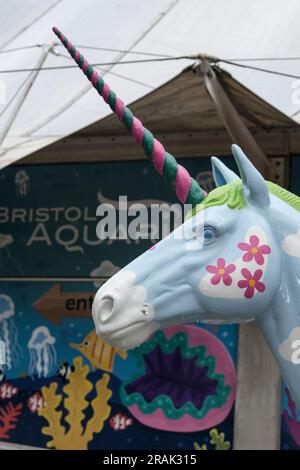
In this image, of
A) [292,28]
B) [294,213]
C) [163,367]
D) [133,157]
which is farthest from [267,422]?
[294,213]

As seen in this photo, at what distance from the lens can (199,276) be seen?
2750 mm

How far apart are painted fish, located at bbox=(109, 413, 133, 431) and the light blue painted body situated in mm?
4656

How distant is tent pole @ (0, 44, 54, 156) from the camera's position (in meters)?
6.00

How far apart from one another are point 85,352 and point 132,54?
97.1 inches

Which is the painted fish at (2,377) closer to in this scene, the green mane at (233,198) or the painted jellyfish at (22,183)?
the painted jellyfish at (22,183)

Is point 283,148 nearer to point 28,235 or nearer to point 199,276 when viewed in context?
point 28,235

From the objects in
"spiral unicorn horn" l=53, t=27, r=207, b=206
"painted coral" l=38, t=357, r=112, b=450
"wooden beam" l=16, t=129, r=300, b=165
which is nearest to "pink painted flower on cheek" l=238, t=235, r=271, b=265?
"spiral unicorn horn" l=53, t=27, r=207, b=206

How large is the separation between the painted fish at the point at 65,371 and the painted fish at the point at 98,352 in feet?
0.50

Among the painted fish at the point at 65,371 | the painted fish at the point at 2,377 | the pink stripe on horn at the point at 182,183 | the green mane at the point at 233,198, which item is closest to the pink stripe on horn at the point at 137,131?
the pink stripe on horn at the point at 182,183

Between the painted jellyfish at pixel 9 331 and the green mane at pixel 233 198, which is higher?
the painted jellyfish at pixel 9 331

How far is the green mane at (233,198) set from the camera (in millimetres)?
2801

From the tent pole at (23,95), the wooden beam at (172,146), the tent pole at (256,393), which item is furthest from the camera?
the wooden beam at (172,146)

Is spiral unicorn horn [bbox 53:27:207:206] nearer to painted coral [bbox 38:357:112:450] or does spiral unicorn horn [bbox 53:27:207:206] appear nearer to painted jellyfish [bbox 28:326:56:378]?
painted coral [bbox 38:357:112:450]

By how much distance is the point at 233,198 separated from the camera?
2803 millimetres
